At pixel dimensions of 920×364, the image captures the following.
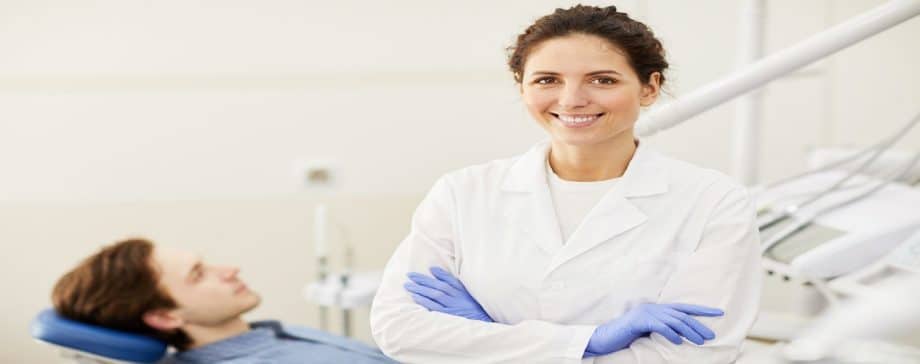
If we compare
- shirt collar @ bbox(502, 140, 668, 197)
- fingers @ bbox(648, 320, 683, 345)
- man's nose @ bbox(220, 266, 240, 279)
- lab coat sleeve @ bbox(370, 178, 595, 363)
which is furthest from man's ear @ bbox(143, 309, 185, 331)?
fingers @ bbox(648, 320, 683, 345)

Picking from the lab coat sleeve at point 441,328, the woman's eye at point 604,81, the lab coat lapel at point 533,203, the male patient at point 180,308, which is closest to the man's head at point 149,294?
the male patient at point 180,308

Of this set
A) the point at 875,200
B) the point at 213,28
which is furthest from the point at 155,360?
the point at 875,200

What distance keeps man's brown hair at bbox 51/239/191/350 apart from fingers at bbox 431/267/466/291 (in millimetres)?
735

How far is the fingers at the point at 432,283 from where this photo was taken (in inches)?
57.2

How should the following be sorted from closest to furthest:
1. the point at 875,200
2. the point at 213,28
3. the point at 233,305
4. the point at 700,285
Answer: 1. the point at 700,285
2. the point at 875,200
3. the point at 233,305
4. the point at 213,28

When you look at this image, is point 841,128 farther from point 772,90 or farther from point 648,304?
point 648,304

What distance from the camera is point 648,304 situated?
136 cm

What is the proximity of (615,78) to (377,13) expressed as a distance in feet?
5.22

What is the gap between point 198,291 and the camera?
1979 millimetres

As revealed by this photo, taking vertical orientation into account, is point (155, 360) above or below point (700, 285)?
below

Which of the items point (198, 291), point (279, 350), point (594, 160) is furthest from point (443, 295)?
point (198, 291)

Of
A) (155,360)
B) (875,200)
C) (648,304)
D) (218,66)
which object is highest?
(218,66)

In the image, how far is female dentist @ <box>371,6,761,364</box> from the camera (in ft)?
4.42

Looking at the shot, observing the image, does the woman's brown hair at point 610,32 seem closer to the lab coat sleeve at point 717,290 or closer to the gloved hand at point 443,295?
the lab coat sleeve at point 717,290
